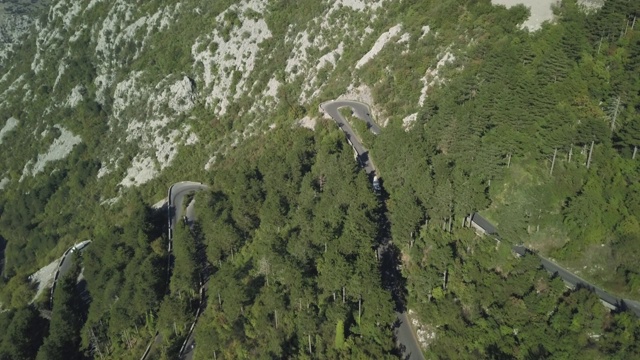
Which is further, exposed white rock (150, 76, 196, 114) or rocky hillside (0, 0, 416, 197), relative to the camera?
exposed white rock (150, 76, 196, 114)

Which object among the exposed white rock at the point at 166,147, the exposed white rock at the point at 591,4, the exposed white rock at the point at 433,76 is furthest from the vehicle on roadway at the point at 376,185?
the exposed white rock at the point at 166,147

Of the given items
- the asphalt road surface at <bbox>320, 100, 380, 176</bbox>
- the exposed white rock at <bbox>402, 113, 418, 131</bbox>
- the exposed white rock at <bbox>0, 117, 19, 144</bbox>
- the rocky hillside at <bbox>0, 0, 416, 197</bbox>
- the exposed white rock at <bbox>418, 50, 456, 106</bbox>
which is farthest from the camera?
the exposed white rock at <bbox>0, 117, 19, 144</bbox>

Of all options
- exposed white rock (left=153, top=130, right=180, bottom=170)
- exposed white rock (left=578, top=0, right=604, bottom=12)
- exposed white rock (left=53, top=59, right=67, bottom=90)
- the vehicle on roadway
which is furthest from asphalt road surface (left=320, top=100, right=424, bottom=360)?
exposed white rock (left=53, top=59, right=67, bottom=90)

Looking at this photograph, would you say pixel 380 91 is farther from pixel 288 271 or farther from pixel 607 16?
pixel 288 271

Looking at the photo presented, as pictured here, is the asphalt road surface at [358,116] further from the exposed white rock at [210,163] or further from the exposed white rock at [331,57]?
the exposed white rock at [210,163]

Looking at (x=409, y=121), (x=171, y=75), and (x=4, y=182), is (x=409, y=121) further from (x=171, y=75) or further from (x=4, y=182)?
(x=4, y=182)

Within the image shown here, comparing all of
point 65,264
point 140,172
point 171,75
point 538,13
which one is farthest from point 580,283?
point 171,75

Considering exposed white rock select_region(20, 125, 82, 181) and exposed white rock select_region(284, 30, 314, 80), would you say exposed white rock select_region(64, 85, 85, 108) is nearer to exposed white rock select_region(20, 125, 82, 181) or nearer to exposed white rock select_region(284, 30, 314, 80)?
exposed white rock select_region(20, 125, 82, 181)
